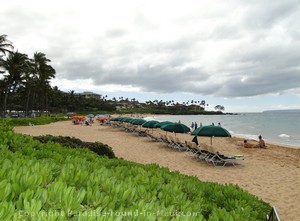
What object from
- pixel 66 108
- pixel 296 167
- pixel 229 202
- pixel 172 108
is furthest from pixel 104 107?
pixel 229 202

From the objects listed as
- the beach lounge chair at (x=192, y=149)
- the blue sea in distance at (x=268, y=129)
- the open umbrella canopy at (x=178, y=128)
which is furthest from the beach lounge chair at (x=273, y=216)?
the blue sea in distance at (x=268, y=129)

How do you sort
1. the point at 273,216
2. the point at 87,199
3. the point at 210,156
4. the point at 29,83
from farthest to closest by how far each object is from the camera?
the point at 29,83 < the point at 210,156 < the point at 273,216 < the point at 87,199

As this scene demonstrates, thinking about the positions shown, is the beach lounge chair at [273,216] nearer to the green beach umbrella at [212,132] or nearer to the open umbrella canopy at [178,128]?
the green beach umbrella at [212,132]

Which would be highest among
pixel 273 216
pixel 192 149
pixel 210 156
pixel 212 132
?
pixel 212 132

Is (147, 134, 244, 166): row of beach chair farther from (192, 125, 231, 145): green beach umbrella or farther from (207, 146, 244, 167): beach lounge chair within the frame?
(192, 125, 231, 145): green beach umbrella

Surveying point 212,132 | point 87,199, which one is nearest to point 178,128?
point 212,132

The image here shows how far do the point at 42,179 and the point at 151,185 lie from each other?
121 cm

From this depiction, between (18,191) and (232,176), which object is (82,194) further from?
(232,176)

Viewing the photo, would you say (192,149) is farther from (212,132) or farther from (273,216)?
(273,216)

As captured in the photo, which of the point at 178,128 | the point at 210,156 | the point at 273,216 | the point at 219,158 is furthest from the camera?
the point at 178,128

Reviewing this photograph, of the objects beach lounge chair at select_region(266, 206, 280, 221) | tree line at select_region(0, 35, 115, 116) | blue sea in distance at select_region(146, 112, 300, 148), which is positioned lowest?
blue sea in distance at select_region(146, 112, 300, 148)

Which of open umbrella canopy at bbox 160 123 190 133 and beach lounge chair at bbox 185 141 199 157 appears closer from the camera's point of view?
beach lounge chair at bbox 185 141 199 157

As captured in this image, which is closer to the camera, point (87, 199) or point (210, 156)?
point (87, 199)

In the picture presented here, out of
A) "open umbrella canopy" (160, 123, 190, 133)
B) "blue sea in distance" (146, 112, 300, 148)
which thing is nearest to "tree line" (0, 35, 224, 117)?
"open umbrella canopy" (160, 123, 190, 133)
